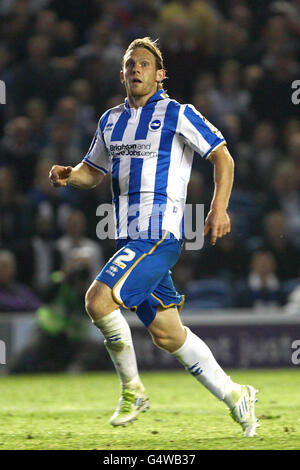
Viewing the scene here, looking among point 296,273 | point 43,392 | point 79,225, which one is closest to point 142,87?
point 43,392

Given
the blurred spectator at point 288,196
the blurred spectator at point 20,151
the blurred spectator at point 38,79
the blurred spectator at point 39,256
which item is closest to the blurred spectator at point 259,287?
the blurred spectator at point 288,196

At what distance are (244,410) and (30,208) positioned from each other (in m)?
4.84

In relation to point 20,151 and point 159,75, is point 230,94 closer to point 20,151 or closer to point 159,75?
point 20,151

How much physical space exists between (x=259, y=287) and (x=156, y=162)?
463 cm

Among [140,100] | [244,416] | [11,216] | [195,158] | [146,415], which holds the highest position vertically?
[195,158]

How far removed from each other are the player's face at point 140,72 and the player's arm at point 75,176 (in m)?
0.48

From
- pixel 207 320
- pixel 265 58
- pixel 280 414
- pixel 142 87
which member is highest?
pixel 265 58

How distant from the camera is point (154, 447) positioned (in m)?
4.09

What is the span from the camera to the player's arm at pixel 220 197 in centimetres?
427

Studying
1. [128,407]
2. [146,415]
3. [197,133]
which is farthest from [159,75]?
[146,415]

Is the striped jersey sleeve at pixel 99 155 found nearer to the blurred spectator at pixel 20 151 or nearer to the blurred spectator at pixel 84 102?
the blurred spectator at pixel 20 151

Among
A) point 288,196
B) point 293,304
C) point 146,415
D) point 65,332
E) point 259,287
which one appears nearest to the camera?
point 146,415

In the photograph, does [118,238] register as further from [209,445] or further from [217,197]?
[209,445]

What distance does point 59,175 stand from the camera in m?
4.69
